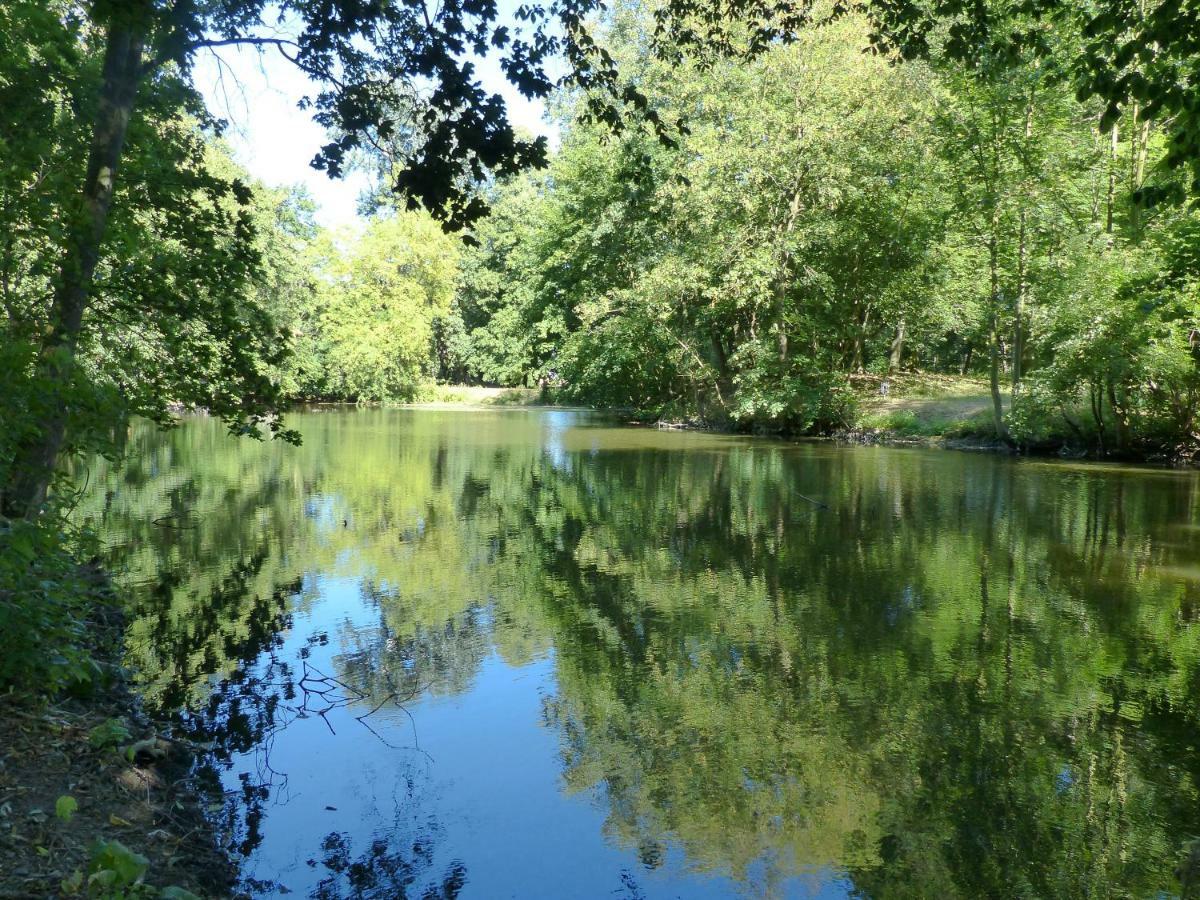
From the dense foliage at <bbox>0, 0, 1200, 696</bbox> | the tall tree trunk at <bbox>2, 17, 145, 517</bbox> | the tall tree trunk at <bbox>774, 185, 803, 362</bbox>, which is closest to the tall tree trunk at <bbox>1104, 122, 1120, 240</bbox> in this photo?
the dense foliage at <bbox>0, 0, 1200, 696</bbox>

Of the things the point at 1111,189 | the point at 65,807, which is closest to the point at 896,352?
the point at 1111,189

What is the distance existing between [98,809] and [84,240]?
12.2 ft

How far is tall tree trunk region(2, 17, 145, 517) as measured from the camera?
217 inches

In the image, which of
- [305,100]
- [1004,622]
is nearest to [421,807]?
[305,100]

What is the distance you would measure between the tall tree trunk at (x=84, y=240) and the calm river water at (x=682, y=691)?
62.8 inches

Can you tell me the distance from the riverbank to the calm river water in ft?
0.98

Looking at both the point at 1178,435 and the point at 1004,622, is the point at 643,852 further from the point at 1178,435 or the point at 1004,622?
the point at 1178,435

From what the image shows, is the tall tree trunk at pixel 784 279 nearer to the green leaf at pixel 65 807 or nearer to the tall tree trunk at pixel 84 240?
the tall tree trunk at pixel 84 240

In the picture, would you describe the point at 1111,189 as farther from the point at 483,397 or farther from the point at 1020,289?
the point at 483,397

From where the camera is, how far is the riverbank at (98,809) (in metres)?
3.11

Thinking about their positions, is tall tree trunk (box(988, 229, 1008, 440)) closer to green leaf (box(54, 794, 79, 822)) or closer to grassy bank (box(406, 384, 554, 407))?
green leaf (box(54, 794, 79, 822))

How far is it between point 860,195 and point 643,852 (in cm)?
2774

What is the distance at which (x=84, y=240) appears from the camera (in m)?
5.99

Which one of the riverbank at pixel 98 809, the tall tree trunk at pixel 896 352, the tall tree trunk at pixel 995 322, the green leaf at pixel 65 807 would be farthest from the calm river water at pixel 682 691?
the tall tree trunk at pixel 896 352
